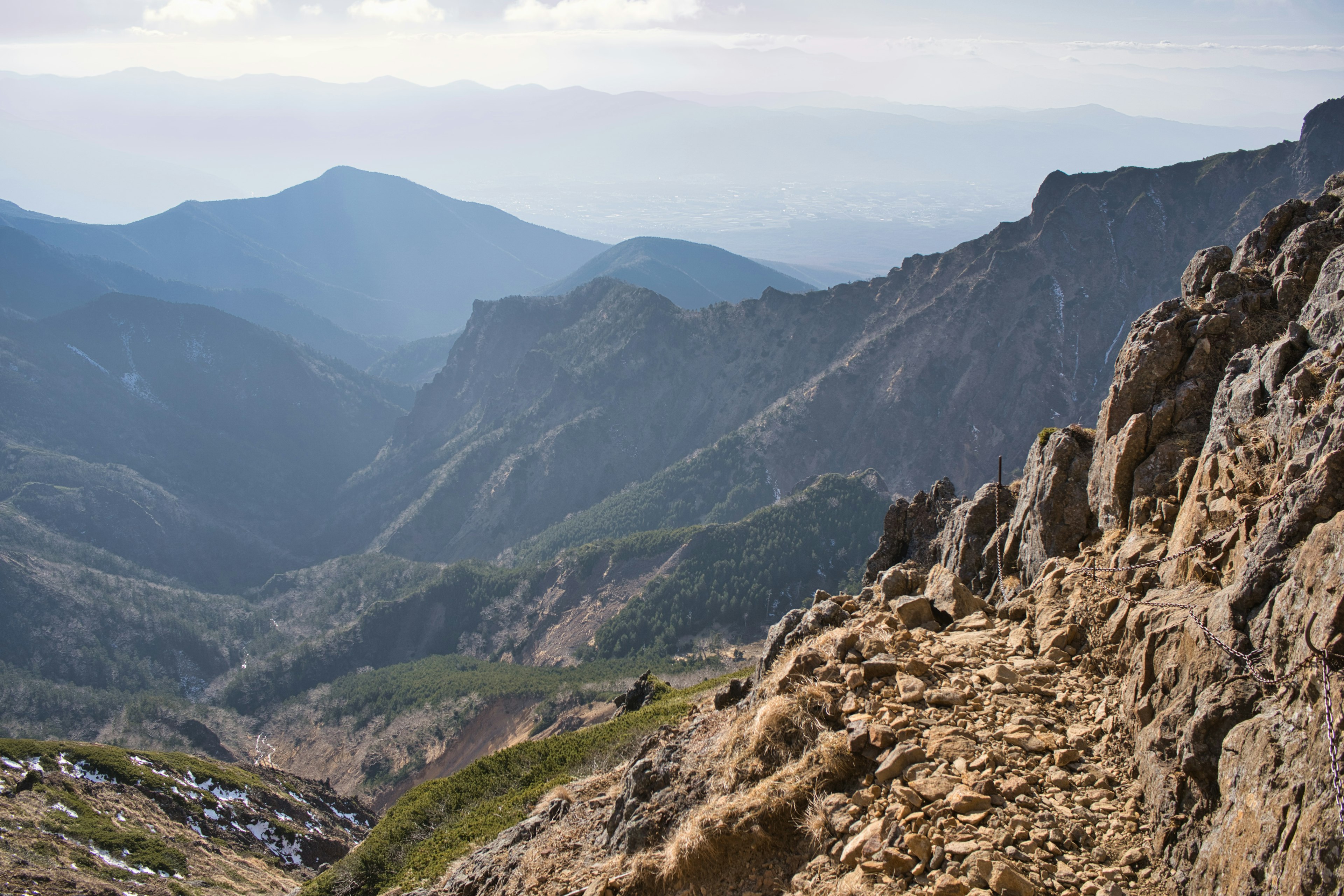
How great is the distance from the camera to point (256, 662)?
120m

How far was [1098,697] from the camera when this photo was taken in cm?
1237

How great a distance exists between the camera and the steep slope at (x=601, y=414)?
149875 mm

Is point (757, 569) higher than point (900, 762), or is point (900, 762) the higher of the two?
point (900, 762)

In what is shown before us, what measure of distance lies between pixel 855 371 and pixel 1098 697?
12700 cm

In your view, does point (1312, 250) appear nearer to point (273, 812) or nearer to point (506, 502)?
point (273, 812)

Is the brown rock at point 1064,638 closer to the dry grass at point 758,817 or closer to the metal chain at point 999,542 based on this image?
the dry grass at point 758,817

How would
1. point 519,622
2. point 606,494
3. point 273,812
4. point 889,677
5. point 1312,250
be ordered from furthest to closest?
point 606,494 < point 519,622 < point 273,812 < point 1312,250 < point 889,677

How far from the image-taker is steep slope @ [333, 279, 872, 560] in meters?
150

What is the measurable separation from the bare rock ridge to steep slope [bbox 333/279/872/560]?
11462 cm

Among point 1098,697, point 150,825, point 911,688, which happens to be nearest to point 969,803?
point 911,688

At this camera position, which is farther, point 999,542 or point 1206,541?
point 999,542

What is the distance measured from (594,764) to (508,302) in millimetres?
180214

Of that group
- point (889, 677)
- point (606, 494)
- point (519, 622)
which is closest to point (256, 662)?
point (519, 622)

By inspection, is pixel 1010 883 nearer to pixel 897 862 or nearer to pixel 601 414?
pixel 897 862
